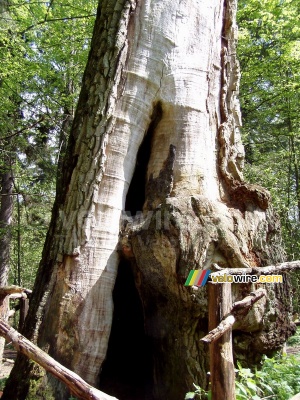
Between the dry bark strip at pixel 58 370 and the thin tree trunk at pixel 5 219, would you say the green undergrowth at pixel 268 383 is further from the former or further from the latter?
the thin tree trunk at pixel 5 219

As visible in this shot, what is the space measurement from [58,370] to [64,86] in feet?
30.7

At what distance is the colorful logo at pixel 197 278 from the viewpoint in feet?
8.83

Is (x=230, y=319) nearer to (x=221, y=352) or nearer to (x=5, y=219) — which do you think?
(x=221, y=352)

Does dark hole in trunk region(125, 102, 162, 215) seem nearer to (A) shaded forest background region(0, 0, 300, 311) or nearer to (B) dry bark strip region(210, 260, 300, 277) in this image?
(B) dry bark strip region(210, 260, 300, 277)

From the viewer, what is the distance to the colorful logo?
2.69 metres

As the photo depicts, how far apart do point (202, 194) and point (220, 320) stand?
4.89 ft

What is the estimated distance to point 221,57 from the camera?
12.8 feet

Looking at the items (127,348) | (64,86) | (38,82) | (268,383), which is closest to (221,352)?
(268,383)

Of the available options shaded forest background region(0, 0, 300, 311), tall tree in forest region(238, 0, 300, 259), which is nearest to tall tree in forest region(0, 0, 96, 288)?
shaded forest background region(0, 0, 300, 311)

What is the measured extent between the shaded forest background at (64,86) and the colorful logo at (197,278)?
20.3 ft

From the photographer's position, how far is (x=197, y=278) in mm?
2727

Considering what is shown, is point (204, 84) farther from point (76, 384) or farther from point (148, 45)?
point (76, 384)

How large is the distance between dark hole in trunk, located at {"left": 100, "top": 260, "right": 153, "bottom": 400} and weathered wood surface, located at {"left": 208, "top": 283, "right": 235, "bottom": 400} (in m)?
1.53

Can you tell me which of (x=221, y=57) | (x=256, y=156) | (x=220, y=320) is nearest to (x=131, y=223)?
(x=220, y=320)
